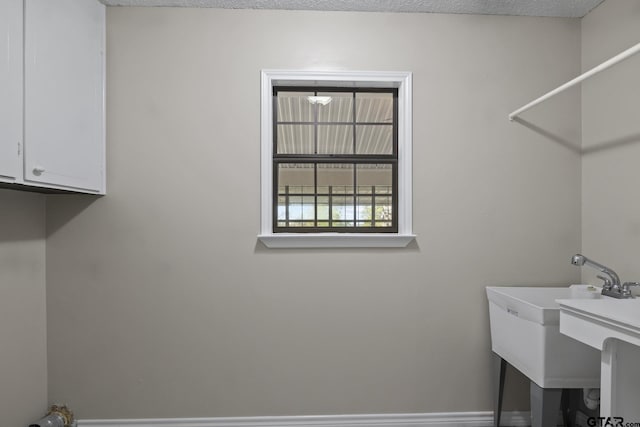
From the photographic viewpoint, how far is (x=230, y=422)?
2.48 metres

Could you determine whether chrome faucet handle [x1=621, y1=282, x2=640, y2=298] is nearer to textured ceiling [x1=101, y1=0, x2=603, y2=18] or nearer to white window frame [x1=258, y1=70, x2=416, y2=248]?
white window frame [x1=258, y1=70, x2=416, y2=248]

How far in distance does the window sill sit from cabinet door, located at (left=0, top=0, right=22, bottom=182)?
1.23 m

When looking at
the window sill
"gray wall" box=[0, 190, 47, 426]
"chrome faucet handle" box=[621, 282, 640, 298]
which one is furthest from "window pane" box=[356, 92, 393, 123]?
"gray wall" box=[0, 190, 47, 426]

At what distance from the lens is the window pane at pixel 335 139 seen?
8.96 ft

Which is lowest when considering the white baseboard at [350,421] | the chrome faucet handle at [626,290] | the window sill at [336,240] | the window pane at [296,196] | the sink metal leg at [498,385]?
the white baseboard at [350,421]

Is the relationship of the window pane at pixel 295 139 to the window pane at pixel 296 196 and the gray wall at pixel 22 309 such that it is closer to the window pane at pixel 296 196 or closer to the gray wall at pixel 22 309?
the window pane at pixel 296 196

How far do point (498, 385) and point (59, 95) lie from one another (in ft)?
9.07

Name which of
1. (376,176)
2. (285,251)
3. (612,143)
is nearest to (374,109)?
(376,176)

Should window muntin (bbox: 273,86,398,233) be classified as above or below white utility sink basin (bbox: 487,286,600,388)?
above

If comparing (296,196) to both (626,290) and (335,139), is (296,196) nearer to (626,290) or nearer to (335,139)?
(335,139)

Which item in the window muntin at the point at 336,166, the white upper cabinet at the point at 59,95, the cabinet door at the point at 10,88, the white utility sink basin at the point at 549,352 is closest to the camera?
the cabinet door at the point at 10,88

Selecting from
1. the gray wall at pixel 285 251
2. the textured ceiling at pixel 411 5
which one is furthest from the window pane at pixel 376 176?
the textured ceiling at pixel 411 5

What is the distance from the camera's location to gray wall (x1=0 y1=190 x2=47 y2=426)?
2.17 metres

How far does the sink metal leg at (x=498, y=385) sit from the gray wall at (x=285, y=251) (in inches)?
4.1
